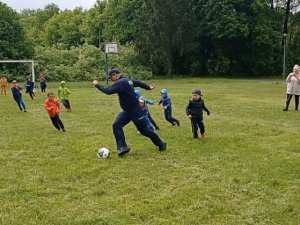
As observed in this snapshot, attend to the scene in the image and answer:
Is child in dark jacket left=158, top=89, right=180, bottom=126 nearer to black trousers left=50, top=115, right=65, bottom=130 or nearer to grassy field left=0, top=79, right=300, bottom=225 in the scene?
grassy field left=0, top=79, right=300, bottom=225

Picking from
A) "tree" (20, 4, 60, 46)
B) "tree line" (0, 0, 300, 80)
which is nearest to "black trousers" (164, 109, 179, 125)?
"tree line" (0, 0, 300, 80)

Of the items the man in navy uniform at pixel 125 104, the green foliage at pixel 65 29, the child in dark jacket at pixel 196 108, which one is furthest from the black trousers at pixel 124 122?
the green foliage at pixel 65 29

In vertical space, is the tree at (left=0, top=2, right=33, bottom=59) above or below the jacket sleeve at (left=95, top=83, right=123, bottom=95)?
above

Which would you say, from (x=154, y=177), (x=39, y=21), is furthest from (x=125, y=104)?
(x=39, y=21)

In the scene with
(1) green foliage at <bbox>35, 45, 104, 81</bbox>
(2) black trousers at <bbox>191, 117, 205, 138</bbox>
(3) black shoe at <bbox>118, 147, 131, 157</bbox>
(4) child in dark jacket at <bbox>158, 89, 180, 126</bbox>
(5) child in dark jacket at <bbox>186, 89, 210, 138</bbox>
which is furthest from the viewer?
(1) green foliage at <bbox>35, 45, 104, 81</bbox>

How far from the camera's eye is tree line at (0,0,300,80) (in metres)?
49.8

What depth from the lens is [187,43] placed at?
5072 centimetres

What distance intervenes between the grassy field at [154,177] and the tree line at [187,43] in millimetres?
36452

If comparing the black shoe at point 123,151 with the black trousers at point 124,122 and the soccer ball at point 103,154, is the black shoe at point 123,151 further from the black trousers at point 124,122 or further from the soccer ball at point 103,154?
the soccer ball at point 103,154

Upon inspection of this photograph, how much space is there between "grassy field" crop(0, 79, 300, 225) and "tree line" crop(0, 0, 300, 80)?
3645 centimetres

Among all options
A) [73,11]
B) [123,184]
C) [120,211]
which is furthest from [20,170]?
[73,11]

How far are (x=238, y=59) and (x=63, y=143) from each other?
46175 millimetres

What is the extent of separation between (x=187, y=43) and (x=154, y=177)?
143ft

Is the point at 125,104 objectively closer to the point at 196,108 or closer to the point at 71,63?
the point at 196,108
